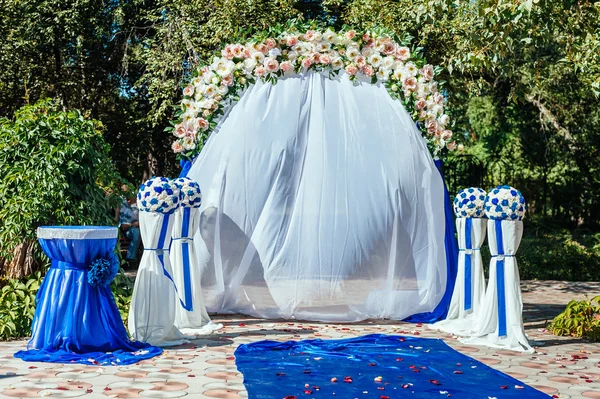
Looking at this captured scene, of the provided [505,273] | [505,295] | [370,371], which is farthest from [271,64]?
[370,371]

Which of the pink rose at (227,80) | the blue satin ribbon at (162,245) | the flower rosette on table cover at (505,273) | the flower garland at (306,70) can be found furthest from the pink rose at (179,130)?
the flower rosette on table cover at (505,273)

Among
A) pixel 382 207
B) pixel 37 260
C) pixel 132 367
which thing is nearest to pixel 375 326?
pixel 382 207

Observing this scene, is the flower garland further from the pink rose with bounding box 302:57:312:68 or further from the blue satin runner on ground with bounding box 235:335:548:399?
the blue satin runner on ground with bounding box 235:335:548:399

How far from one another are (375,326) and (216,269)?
4.98 ft

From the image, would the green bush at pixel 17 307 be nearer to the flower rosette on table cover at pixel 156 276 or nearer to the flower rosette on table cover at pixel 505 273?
the flower rosette on table cover at pixel 156 276

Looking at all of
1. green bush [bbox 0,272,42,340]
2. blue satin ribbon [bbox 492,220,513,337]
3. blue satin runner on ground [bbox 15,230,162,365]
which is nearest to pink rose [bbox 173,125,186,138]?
green bush [bbox 0,272,42,340]

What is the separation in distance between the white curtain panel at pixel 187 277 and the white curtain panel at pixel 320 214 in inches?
20.1

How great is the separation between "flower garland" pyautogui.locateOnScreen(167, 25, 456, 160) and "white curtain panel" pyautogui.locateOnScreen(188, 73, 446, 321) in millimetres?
150

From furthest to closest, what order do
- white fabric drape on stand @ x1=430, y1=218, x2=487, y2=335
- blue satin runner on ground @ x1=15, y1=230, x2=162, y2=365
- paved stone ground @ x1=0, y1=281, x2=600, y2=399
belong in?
white fabric drape on stand @ x1=430, y1=218, x2=487, y2=335, blue satin runner on ground @ x1=15, y1=230, x2=162, y2=365, paved stone ground @ x1=0, y1=281, x2=600, y2=399

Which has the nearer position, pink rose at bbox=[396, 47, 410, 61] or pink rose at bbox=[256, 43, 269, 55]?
pink rose at bbox=[256, 43, 269, 55]

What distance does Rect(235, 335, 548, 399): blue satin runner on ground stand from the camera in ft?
13.1

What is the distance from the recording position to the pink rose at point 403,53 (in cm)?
680

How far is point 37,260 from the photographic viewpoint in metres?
6.41

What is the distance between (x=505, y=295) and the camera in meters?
5.41
